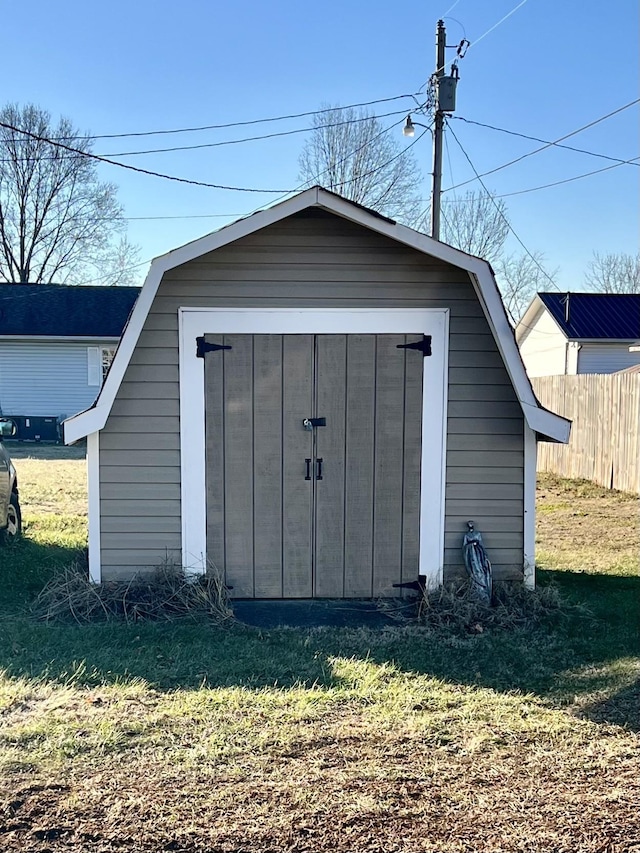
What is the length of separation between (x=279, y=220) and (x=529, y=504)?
292 centimetres

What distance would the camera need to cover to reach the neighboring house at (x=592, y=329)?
2223 cm

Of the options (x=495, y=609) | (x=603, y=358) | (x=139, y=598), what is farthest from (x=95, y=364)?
(x=495, y=609)

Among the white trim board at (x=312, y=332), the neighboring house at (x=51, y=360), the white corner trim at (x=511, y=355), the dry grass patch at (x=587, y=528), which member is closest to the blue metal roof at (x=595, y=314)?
the dry grass patch at (x=587, y=528)

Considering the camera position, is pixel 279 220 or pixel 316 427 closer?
pixel 279 220

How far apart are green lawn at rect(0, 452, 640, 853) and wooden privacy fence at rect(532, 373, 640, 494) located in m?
6.90

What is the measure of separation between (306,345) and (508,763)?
329 centimetres

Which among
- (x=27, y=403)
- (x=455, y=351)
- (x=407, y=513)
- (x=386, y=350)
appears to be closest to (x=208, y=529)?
(x=407, y=513)

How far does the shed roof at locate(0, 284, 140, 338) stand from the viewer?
71.2ft

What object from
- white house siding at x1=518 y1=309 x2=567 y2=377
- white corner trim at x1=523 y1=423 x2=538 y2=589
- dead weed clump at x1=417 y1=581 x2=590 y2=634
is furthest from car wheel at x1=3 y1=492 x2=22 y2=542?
white house siding at x1=518 y1=309 x2=567 y2=377

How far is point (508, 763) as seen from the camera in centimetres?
308

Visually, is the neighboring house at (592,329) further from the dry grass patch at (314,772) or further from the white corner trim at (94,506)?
the dry grass patch at (314,772)

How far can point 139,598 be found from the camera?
5.25m

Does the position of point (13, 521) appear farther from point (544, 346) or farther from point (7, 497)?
point (544, 346)

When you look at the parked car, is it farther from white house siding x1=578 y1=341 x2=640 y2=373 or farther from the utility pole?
white house siding x1=578 y1=341 x2=640 y2=373
